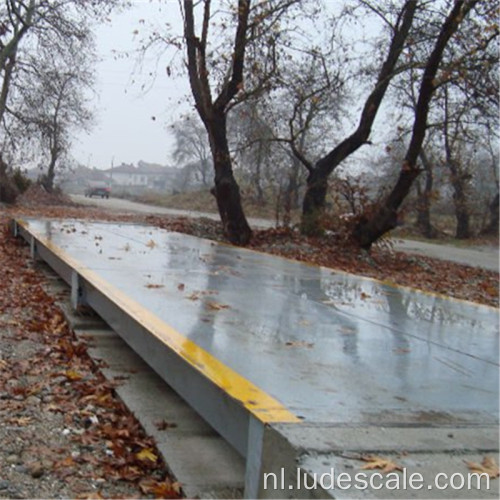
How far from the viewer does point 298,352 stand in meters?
3.63

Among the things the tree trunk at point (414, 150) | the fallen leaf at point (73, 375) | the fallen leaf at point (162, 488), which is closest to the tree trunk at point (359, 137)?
the tree trunk at point (414, 150)

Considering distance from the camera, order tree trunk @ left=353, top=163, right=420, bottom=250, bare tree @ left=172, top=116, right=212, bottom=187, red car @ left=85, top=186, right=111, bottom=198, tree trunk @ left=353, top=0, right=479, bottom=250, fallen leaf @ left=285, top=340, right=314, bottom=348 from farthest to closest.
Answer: bare tree @ left=172, top=116, right=212, bottom=187 → red car @ left=85, top=186, right=111, bottom=198 → tree trunk @ left=353, top=163, right=420, bottom=250 → tree trunk @ left=353, top=0, right=479, bottom=250 → fallen leaf @ left=285, top=340, right=314, bottom=348

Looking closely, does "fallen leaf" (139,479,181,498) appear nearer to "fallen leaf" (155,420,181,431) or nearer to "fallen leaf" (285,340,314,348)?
"fallen leaf" (155,420,181,431)

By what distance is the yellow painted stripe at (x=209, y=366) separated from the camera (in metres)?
2.57

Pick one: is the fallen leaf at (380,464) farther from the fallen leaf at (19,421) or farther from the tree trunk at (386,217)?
the tree trunk at (386,217)

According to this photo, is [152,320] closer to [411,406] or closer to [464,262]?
[411,406]

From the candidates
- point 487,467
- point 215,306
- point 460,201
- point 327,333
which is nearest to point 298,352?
point 327,333

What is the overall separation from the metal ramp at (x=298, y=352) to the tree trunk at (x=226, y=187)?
7.91m

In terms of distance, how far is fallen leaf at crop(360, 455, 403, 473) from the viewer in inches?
88.4

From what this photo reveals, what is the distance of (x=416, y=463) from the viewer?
2.33 meters

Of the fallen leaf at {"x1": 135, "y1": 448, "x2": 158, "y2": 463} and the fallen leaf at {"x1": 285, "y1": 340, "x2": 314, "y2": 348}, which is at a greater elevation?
the fallen leaf at {"x1": 285, "y1": 340, "x2": 314, "y2": 348}

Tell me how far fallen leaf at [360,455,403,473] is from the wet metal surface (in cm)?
31

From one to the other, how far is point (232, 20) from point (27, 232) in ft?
23.5

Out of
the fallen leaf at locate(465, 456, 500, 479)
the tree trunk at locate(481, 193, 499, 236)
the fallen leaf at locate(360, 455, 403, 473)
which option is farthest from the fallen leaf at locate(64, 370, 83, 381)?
the tree trunk at locate(481, 193, 499, 236)
